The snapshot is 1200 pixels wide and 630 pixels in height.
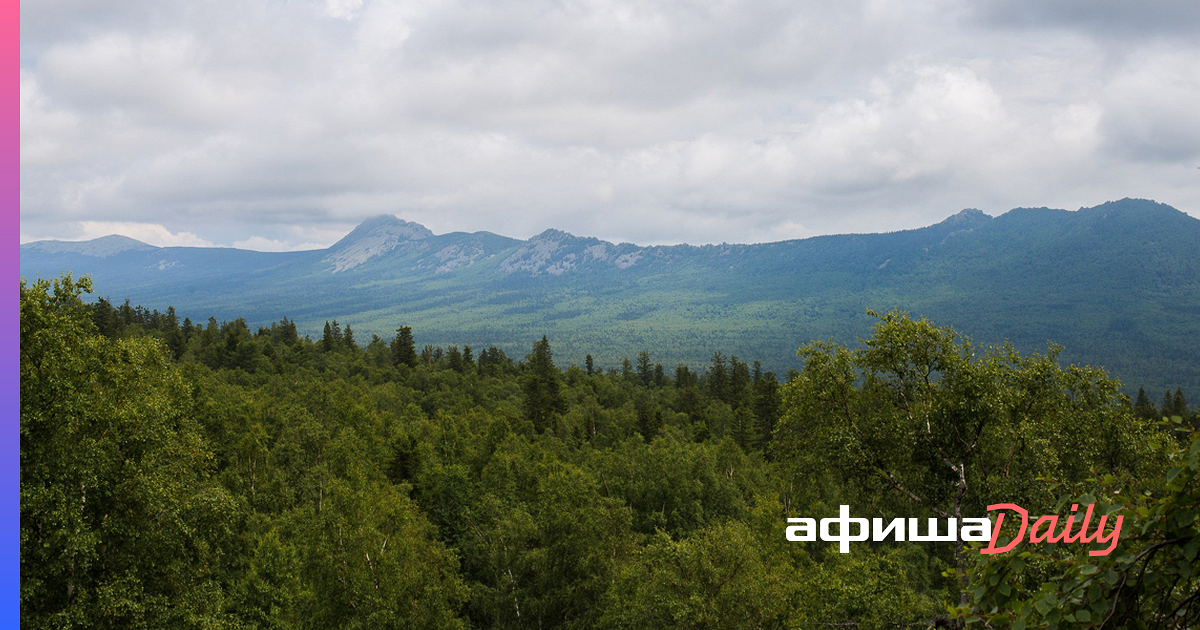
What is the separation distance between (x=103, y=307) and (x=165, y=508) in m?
105

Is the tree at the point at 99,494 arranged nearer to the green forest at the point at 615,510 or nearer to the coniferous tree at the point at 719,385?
the green forest at the point at 615,510

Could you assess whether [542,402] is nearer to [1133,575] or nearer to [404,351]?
[404,351]

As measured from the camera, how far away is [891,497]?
15609mm

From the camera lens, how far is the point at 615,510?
33031mm

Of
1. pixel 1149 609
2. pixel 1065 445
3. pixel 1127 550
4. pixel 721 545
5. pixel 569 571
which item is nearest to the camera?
pixel 1127 550

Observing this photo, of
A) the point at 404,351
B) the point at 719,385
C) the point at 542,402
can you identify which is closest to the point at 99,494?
the point at 542,402

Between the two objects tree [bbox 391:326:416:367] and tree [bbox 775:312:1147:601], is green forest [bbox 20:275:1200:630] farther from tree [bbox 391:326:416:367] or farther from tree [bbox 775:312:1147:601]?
tree [bbox 391:326:416:367]

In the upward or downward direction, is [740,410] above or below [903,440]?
below

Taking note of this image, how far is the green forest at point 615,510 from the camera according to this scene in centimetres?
462

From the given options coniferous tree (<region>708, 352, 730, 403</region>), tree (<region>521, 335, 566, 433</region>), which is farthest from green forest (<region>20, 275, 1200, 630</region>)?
coniferous tree (<region>708, 352, 730, 403</region>)

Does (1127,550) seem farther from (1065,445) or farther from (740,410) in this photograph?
(740,410)

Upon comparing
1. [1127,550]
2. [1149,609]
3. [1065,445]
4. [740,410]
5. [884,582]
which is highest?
[1127,550]

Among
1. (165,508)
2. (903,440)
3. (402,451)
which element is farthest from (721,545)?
(402,451)

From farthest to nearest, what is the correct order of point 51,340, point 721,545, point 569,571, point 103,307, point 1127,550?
point 103,307 → point 569,571 → point 721,545 → point 51,340 → point 1127,550
